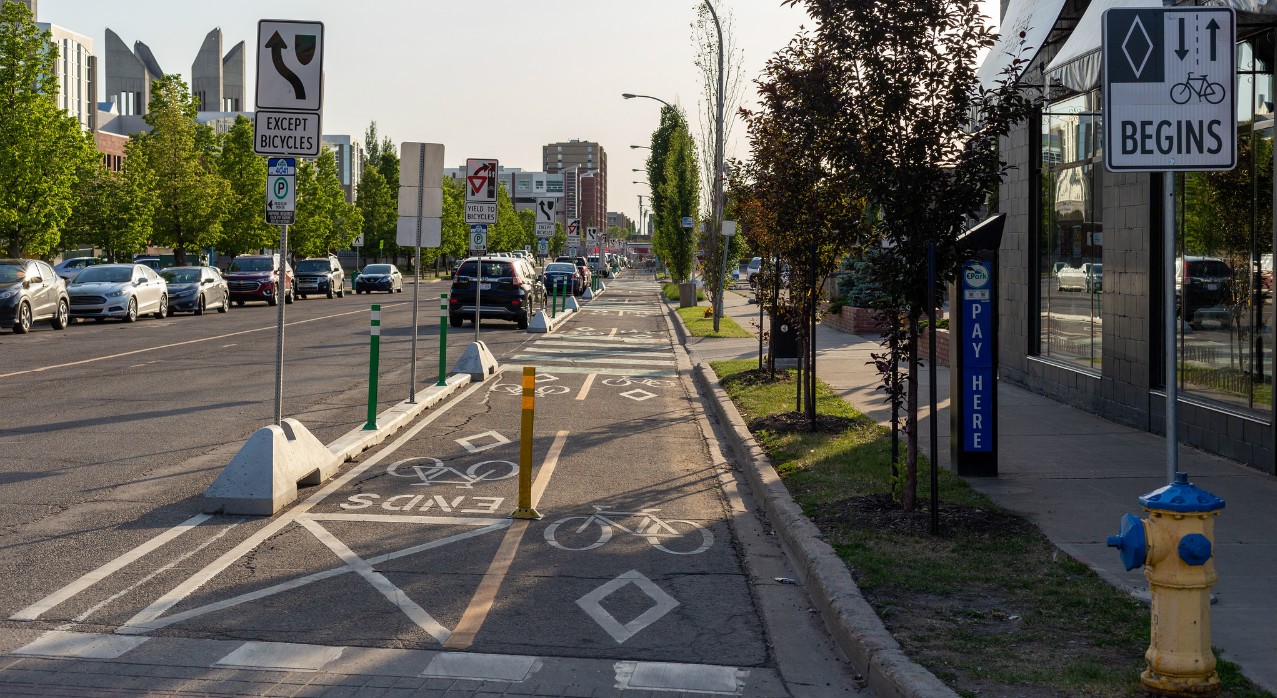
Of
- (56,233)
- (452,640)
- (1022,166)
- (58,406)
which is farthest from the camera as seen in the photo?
(56,233)

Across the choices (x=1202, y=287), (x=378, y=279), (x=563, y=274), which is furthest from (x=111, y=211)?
(x=1202, y=287)

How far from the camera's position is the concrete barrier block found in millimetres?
8641

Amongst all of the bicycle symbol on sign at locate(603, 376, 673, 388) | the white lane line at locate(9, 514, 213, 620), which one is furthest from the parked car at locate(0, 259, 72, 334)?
the white lane line at locate(9, 514, 213, 620)

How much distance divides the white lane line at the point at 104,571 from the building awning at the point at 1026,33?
9.13 metres

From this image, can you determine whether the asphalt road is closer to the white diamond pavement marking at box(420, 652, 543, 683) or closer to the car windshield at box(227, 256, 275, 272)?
the white diamond pavement marking at box(420, 652, 543, 683)

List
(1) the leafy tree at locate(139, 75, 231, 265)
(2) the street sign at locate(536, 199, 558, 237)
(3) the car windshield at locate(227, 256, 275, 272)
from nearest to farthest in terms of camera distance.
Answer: (2) the street sign at locate(536, 199, 558, 237) → (3) the car windshield at locate(227, 256, 275, 272) → (1) the leafy tree at locate(139, 75, 231, 265)

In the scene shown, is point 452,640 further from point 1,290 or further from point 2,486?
point 1,290

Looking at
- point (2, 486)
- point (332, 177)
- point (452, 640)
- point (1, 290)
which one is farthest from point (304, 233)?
point (452, 640)

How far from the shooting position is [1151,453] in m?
11.4

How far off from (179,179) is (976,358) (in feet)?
156

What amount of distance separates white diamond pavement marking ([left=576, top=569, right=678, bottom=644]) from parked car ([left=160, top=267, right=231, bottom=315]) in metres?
32.3

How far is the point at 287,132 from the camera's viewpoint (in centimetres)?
983

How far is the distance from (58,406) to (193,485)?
5.44m

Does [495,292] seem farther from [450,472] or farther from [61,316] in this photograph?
[450,472]
